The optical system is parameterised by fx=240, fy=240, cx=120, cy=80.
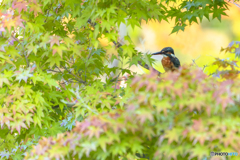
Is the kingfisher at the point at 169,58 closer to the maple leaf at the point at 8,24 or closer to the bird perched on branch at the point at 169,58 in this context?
the bird perched on branch at the point at 169,58

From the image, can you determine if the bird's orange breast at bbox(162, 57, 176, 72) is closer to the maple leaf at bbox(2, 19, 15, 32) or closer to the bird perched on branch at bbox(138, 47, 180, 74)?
the bird perched on branch at bbox(138, 47, 180, 74)

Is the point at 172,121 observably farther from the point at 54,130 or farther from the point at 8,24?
the point at 8,24

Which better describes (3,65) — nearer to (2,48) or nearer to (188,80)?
(2,48)

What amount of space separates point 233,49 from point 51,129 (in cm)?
223

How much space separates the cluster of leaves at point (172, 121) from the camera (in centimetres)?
149

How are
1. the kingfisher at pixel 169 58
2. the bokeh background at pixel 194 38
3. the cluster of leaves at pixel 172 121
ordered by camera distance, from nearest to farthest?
→ 1. the cluster of leaves at pixel 172 121
2. the kingfisher at pixel 169 58
3. the bokeh background at pixel 194 38

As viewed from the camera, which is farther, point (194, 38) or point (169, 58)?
point (194, 38)

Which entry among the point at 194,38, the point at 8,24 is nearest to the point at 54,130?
the point at 8,24

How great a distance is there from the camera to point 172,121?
158 centimetres

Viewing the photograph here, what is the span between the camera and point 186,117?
5.24 feet

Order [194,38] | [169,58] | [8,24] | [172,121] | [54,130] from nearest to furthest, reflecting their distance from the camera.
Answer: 1. [172,121]
2. [8,24]
3. [54,130]
4. [169,58]
5. [194,38]

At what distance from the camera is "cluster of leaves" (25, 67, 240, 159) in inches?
58.6

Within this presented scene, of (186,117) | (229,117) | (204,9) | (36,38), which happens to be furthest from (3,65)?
(204,9)

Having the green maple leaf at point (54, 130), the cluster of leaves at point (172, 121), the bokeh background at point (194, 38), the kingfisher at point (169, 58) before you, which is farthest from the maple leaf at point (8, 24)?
the bokeh background at point (194, 38)
